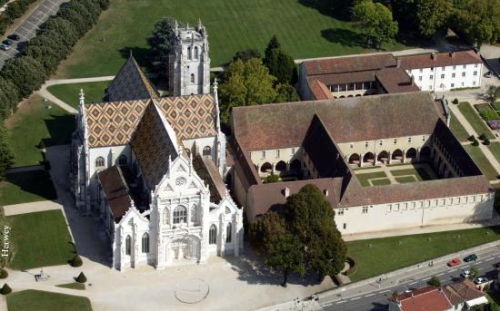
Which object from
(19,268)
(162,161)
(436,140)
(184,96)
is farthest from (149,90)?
(436,140)

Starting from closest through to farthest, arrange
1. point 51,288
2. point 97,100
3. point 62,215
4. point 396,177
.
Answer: point 51,288
point 62,215
point 396,177
point 97,100

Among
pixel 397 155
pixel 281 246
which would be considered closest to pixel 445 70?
pixel 397 155

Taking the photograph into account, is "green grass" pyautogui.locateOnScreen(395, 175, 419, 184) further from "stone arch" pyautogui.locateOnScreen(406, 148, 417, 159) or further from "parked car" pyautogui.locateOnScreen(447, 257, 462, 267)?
"parked car" pyautogui.locateOnScreen(447, 257, 462, 267)

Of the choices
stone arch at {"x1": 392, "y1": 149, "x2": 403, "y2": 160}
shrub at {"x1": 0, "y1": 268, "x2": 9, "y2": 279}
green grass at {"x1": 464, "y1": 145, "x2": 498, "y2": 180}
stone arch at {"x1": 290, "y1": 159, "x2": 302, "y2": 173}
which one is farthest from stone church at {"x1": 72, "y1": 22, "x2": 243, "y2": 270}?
green grass at {"x1": 464, "y1": 145, "x2": 498, "y2": 180}

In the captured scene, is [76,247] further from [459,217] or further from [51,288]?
[459,217]

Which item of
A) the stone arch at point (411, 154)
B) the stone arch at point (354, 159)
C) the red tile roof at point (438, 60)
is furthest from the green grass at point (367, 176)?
the red tile roof at point (438, 60)

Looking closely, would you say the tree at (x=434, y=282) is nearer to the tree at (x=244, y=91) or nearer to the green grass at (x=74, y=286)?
the green grass at (x=74, y=286)
